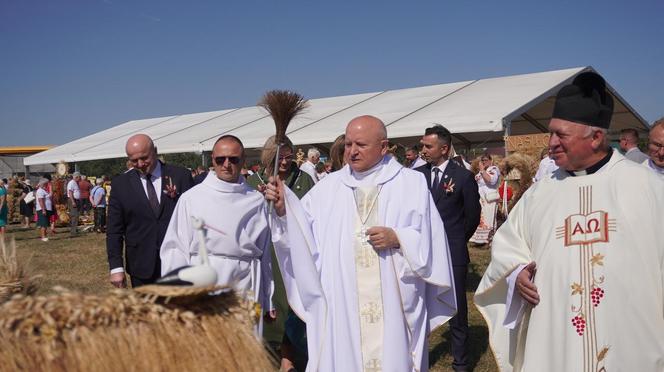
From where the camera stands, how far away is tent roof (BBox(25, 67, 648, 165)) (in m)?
15.2

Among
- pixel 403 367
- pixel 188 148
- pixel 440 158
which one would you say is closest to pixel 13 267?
pixel 403 367

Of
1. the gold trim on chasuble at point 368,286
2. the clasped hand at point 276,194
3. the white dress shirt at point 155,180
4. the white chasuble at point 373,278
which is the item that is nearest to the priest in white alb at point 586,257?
the white chasuble at point 373,278

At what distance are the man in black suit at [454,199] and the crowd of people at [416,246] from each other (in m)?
0.02

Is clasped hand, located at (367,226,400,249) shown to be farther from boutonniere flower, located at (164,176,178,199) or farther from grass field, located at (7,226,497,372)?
boutonniere flower, located at (164,176,178,199)

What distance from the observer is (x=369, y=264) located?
4031 millimetres

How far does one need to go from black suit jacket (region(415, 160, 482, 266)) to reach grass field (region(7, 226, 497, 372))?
1.15 meters

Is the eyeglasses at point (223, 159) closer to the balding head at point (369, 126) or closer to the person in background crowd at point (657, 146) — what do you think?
the balding head at point (369, 126)

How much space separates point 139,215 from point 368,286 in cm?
239

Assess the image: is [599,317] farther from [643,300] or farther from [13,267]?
[13,267]

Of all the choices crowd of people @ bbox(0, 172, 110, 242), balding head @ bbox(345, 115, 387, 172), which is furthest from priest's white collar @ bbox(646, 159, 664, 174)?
crowd of people @ bbox(0, 172, 110, 242)

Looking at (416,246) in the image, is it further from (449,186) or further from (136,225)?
(136,225)

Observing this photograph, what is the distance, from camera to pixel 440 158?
620cm

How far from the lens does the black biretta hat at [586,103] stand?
3.11 metres

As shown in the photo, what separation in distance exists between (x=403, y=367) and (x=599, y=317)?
1396 mm
